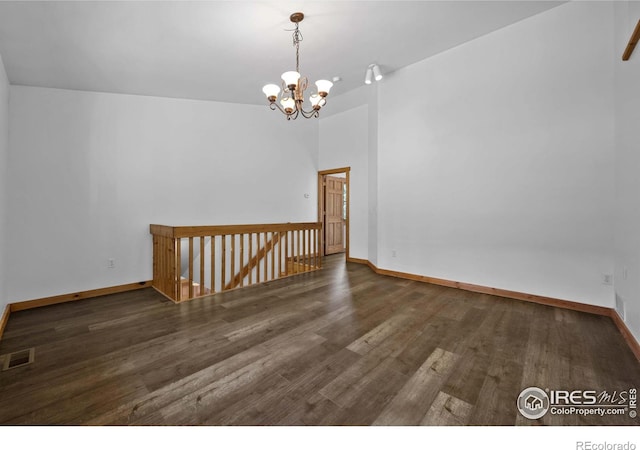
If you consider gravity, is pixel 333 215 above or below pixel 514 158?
below

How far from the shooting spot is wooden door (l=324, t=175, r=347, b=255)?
6.54m

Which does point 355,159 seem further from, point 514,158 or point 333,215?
point 514,158

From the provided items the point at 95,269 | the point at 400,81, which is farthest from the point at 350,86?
the point at 95,269

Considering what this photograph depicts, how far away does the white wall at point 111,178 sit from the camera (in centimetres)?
304

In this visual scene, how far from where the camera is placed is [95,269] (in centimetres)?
341

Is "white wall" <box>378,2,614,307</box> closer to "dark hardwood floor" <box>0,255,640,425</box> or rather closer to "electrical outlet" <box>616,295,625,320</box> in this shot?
"electrical outlet" <box>616,295,625,320</box>

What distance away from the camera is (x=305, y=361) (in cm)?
180

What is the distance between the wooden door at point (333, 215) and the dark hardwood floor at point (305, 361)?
3673mm

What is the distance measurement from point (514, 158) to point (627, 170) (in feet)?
3.20

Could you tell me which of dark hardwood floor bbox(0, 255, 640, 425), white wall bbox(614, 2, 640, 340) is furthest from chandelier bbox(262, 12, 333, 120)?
white wall bbox(614, 2, 640, 340)

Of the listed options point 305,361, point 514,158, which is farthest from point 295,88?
point 514,158

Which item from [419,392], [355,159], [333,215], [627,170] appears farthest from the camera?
[333,215]
